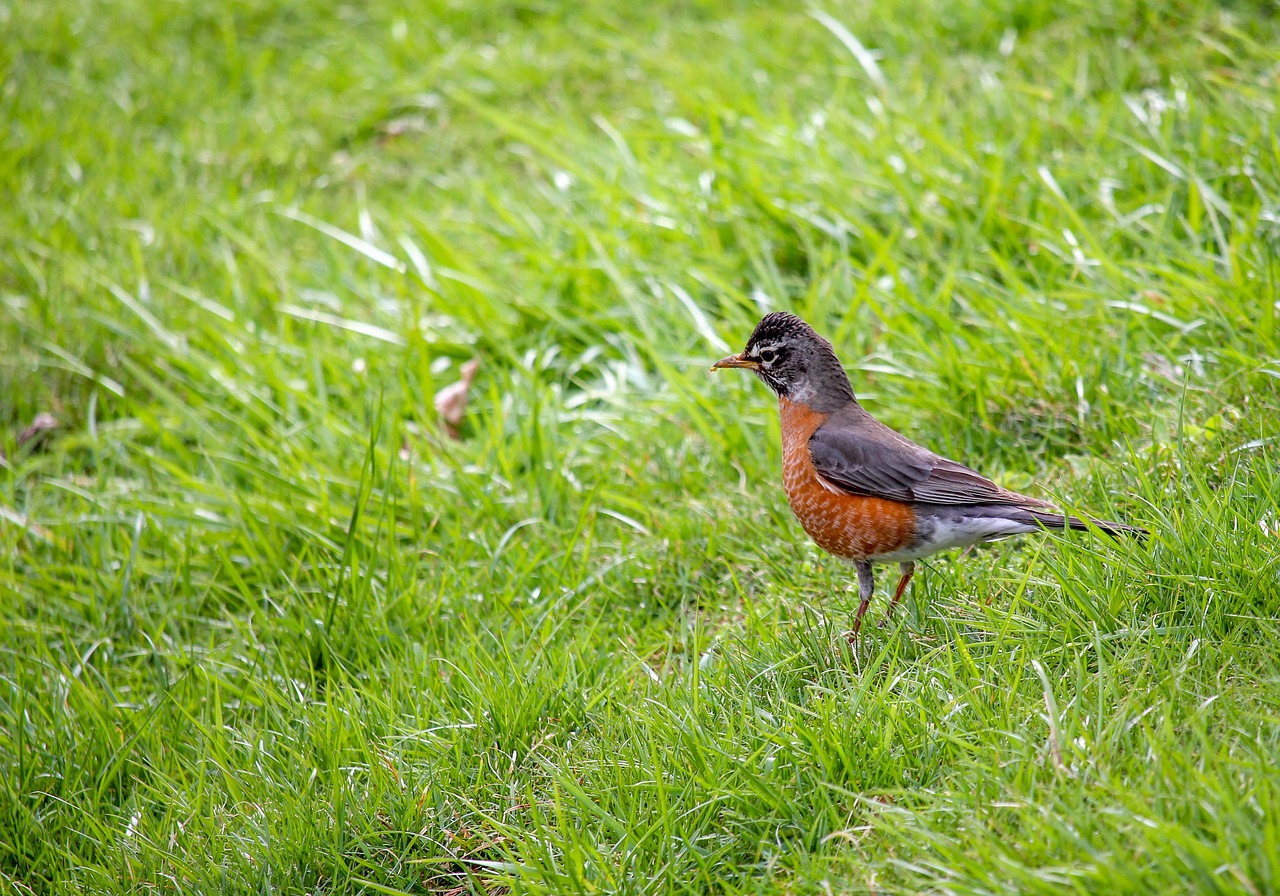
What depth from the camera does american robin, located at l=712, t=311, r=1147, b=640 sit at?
3646mm

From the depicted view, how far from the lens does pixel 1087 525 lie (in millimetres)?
3289

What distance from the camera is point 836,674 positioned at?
11.1ft

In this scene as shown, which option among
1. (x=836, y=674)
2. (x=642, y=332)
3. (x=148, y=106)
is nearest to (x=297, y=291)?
(x=642, y=332)

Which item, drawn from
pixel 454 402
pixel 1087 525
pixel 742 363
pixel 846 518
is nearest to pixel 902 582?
pixel 846 518

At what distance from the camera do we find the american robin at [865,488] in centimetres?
365

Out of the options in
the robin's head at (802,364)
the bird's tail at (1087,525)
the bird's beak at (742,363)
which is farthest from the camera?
the bird's beak at (742,363)

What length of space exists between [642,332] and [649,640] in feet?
Result: 6.53

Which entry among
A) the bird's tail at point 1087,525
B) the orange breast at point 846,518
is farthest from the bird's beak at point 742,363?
the bird's tail at point 1087,525

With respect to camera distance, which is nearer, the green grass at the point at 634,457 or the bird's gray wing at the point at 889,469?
the green grass at the point at 634,457

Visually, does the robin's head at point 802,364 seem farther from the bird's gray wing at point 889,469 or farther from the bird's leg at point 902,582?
the bird's leg at point 902,582

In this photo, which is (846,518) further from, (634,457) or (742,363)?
(634,457)

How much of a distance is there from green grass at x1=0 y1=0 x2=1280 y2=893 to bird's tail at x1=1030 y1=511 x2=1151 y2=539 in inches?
2.9

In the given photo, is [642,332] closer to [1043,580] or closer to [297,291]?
[297,291]

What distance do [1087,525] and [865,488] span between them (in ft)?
2.56
